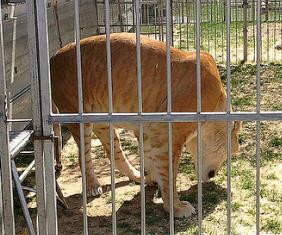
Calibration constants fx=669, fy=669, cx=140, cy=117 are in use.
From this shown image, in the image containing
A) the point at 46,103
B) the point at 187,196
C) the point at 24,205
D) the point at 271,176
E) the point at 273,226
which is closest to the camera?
the point at 46,103

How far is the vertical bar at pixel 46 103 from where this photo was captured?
3.74 m

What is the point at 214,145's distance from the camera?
6703 mm

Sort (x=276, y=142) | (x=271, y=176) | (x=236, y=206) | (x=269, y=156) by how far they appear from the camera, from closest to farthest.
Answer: (x=236, y=206), (x=271, y=176), (x=269, y=156), (x=276, y=142)

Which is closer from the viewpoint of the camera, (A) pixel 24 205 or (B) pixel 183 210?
(A) pixel 24 205

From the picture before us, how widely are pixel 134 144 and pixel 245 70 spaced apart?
5066 mm

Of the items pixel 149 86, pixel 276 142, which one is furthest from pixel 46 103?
pixel 276 142

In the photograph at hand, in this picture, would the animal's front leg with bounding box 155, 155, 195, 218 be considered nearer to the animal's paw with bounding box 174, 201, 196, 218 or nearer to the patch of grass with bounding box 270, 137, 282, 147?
the animal's paw with bounding box 174, 201, 196, 218

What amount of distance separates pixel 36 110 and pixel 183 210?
2.64 meters

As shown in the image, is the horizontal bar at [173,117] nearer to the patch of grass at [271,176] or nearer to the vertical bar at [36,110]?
the vertical bar at [36,110]

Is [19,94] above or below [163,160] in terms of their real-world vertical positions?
above

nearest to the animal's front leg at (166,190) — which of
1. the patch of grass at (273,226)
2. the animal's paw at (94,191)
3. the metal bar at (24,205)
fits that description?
the patch of grass at (273,226)

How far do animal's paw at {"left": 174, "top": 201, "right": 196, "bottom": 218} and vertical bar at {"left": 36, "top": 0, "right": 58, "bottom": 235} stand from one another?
2.27 metres

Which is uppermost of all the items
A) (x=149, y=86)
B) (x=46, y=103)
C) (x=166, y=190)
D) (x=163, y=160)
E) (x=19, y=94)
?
(x=46, y=103)

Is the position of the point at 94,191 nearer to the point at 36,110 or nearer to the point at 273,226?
the point at 273,226
